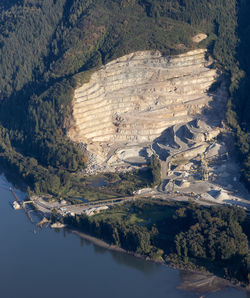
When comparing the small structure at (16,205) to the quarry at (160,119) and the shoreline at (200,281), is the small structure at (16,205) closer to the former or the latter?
the quarry at (160,119)

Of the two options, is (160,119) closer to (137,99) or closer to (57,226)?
(137,99)

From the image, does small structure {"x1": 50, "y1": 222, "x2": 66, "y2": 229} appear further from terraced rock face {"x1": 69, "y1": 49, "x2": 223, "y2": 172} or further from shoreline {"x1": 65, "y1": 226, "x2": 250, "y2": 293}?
terraced rock face {"x1": 69, "y1": 49, "x2": 223, "y2": 172}

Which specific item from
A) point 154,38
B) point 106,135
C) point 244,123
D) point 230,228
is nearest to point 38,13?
point 154,38

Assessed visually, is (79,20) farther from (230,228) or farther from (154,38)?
(230,228)

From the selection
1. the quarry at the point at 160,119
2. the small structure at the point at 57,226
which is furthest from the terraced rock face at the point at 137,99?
the small structure at the point at 57,226

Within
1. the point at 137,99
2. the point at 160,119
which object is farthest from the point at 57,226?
the point at 137,99
